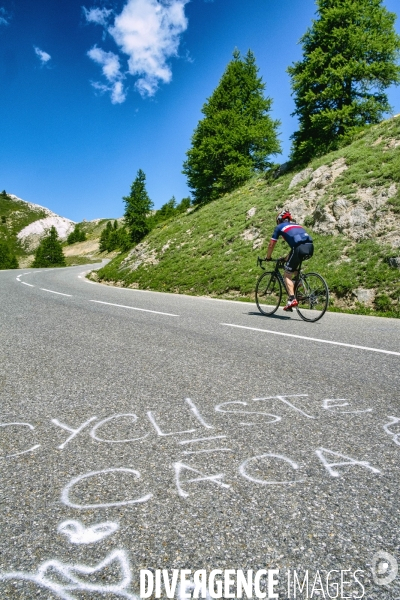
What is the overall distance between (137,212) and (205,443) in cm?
4550

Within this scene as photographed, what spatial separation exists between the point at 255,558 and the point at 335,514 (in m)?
0.50

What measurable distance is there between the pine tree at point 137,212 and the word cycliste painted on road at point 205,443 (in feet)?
140

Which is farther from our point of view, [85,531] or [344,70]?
[344,70]

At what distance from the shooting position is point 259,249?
16.2 m

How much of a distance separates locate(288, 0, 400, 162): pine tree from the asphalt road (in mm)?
20280

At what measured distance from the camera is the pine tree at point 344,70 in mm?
20422

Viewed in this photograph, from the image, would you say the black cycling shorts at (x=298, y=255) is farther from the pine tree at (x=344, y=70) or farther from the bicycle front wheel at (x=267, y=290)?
the pine tree at (x=344, y=70)

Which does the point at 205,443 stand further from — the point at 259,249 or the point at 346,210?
the point at 259,249

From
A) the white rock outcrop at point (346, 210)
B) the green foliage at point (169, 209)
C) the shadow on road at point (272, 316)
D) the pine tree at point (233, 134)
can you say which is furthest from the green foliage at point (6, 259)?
the shadow on road at point (272, 316)

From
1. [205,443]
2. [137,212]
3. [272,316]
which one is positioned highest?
[137,212]

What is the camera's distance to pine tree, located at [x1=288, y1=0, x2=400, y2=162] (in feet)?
67.0

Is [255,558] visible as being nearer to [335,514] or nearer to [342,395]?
[335,514]

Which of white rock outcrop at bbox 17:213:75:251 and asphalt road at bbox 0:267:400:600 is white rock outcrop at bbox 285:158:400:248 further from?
white rock outcrop at bbox 17:213:75:251

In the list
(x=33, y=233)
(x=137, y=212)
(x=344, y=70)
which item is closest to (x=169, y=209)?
(x=137, y=212)
